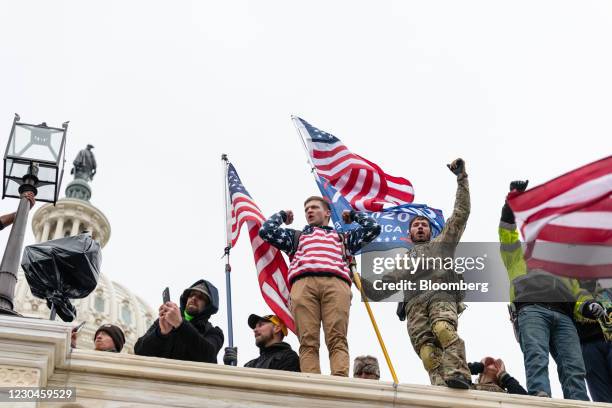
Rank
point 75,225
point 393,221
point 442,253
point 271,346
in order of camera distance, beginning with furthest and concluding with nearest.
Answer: point 75,225 → point 393,221 → point 442,253 → point 271,346

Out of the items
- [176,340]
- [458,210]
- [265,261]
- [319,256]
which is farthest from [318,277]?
[265,261]

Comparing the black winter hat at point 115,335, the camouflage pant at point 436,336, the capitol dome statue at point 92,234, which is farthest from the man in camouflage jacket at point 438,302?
the capitol dome statue at point 92,234

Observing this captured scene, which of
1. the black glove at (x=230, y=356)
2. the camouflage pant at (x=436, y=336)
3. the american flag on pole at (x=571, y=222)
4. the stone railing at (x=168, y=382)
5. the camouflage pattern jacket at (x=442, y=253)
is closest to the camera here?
the stone railing at (x=168, y=382)

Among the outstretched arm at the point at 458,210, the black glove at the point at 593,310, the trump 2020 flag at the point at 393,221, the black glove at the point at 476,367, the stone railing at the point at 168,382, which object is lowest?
the stone railing at the point at 168,382

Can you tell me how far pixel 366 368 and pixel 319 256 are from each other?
3.74 feet

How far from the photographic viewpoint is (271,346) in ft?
39.6

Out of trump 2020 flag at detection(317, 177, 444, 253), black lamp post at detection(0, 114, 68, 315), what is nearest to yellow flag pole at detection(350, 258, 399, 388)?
trump 2020 flag at detection(317, 177, 444, 253)

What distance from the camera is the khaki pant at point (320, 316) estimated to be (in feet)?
38.3

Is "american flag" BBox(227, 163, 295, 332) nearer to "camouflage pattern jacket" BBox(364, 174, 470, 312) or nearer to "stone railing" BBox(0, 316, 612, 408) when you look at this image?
"camouflage pattern jacket" BBox(364, 174, 470, 312)

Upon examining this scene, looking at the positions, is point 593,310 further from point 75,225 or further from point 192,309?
point 75,225

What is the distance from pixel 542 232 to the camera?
12.5 m

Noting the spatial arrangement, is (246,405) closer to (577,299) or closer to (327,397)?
(327,397)

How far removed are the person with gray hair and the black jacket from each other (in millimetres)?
740

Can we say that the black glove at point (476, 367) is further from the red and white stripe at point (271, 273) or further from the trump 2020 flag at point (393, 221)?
the trump 2020 flag at point (393, 221)
